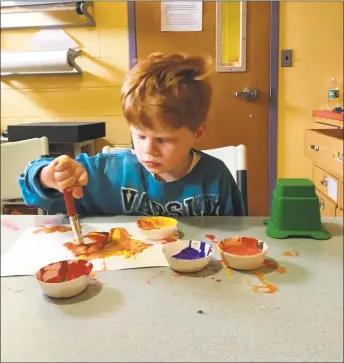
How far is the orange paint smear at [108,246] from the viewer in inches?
16.3

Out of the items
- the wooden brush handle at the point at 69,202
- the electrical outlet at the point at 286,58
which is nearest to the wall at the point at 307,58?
the electrical outlet at the point at 286,58

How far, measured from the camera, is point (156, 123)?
1.17 ft

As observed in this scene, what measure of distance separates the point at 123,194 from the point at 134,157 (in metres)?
0.06

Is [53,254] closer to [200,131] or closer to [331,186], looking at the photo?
[200,131]

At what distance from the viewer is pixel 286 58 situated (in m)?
0.38

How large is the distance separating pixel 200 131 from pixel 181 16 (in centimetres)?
10

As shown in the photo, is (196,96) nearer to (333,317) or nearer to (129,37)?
(129,37)

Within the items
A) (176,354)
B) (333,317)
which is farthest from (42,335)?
(333,317)

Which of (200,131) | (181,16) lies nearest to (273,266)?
(200,131)

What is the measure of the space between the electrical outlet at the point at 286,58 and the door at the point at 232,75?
1 cm

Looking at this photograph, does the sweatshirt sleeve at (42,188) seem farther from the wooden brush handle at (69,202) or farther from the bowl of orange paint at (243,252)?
the bowl of orange paint at (243,252)

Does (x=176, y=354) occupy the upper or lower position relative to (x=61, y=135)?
lower

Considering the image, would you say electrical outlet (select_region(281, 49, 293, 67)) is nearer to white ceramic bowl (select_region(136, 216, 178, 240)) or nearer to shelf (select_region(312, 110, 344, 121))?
shelf (select_region(312, 110, 344, 121))

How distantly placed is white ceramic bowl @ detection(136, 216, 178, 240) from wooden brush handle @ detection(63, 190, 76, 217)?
0.26 ft
